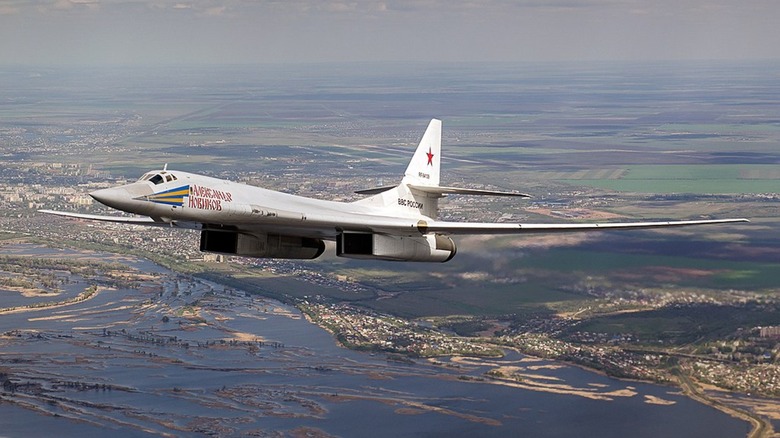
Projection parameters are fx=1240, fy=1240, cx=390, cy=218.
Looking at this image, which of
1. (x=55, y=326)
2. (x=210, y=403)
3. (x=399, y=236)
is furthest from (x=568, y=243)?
(x=399, y=236)

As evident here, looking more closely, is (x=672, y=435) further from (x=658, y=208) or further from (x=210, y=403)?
(x=658, y=208)

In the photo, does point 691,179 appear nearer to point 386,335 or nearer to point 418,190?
point 386,335

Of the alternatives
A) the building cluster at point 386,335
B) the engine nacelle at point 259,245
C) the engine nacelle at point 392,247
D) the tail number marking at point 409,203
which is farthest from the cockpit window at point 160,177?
the building cluster at point 386,335

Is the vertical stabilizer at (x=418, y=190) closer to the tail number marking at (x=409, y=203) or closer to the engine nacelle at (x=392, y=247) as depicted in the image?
the tail number marking at (x=409, y=203)

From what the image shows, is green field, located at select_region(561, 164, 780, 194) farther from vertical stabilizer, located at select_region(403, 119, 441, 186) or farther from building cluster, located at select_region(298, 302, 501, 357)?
vertical stabilizer, located at select_region(403, 119, 441, 186)

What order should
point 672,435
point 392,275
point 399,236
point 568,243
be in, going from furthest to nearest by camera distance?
point 392,275 < point 568,243 < point 672,435 < point 399,236

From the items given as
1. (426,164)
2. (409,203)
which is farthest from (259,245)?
(426,164)

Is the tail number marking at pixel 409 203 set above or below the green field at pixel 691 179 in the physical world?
below
